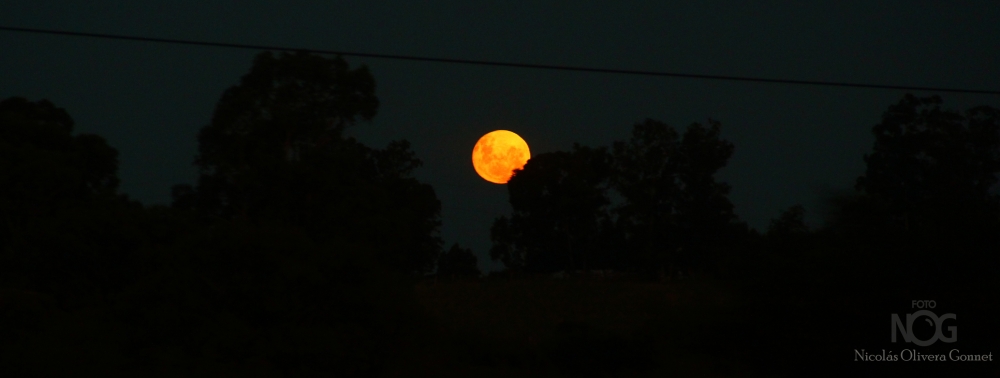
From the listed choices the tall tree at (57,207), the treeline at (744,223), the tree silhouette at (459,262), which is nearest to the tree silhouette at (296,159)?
the tall tree at (57,207)

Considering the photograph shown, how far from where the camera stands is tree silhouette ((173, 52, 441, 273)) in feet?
72.1

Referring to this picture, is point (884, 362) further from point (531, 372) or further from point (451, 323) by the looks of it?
point (451, 323)

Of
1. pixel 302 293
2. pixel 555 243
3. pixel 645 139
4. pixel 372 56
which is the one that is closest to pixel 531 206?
pixel 555 243

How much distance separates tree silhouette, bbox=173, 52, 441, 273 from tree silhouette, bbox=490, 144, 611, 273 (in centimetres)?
1882

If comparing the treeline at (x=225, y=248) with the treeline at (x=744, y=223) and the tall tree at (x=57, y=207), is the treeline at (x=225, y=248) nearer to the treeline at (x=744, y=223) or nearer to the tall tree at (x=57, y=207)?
the tall tree at (x=57, y=207)

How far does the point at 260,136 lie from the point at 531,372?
1082cm

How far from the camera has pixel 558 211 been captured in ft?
144

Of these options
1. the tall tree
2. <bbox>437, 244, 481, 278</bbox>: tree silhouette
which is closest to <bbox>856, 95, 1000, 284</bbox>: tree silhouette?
the tall tree

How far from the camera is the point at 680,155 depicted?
41250 millimetres

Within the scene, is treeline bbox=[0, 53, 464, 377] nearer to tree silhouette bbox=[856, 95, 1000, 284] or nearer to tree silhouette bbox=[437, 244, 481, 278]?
tree silhouette bbox=[856, 95, 1000, 284]

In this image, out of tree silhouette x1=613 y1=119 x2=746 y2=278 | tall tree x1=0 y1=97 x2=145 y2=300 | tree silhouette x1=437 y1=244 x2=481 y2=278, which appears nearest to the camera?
tall tree x1=0 y1=97 x2=145 y2=300

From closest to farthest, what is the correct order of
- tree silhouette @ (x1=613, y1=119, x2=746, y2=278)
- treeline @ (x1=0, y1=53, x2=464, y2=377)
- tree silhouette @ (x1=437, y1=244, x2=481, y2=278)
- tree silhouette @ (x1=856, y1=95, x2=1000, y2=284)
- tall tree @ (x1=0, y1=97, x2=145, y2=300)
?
1. treeline @ (x1=0, y1=53, x2=464, y2=377)
2. tall tree @ (x1=0, y1=97, x2=145, y2=300)
3. tree silhouette @ (x1=856, y1=95, x2=1000, y2=284)
4. tree silhouette @ (x1=613, y1=119, x2=746, y2=278)
5. tree silhouette @ (x1=437, y1=244, x2=481, y2=278)

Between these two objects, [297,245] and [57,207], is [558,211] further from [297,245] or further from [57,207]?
[297,245]

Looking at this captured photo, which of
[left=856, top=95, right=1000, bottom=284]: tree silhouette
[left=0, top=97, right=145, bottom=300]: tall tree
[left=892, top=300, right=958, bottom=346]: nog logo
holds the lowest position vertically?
[left=892, top=300, right=958, bottom=346]: nog logo
